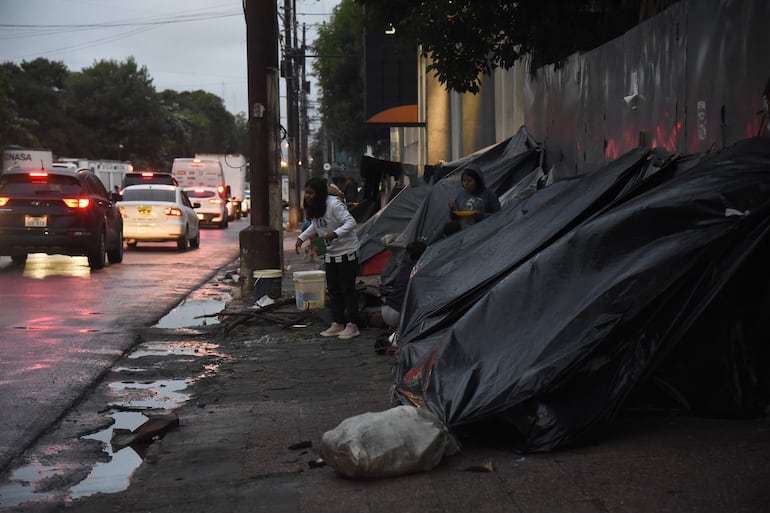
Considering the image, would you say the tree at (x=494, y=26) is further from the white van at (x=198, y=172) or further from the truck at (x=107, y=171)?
the truck at (x=107, y=171)

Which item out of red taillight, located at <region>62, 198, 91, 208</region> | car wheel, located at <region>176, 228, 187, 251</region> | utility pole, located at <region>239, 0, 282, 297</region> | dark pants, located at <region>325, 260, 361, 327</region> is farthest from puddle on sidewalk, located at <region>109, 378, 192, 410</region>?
car wheel, located at <region>176, 228, 187, 251</region>

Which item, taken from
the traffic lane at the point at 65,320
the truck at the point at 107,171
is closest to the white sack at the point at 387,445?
the traffic lane at the point at 65,320

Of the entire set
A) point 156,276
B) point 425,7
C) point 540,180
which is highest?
point 425,7

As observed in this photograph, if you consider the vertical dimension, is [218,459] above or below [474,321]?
below

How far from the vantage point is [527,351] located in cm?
541

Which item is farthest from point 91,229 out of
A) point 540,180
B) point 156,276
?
point 540,180

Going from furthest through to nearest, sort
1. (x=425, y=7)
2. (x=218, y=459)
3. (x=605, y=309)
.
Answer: (x=425, y=7) → (x=218, y=459) → (x=605, y=309)

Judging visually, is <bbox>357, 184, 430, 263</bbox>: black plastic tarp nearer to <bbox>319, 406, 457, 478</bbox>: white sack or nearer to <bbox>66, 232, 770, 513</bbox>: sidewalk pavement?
<bbox>66, 232, 770, 513</bbox>: sidewalk pavement

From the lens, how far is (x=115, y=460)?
19.3 ft

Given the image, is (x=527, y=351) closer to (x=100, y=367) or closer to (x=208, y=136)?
(x=100, y=367)

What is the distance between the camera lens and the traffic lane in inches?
286

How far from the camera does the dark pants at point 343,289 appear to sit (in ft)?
33.0

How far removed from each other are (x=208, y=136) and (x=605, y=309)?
149 metres

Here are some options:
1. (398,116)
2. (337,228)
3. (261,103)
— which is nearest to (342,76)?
(398,116)
